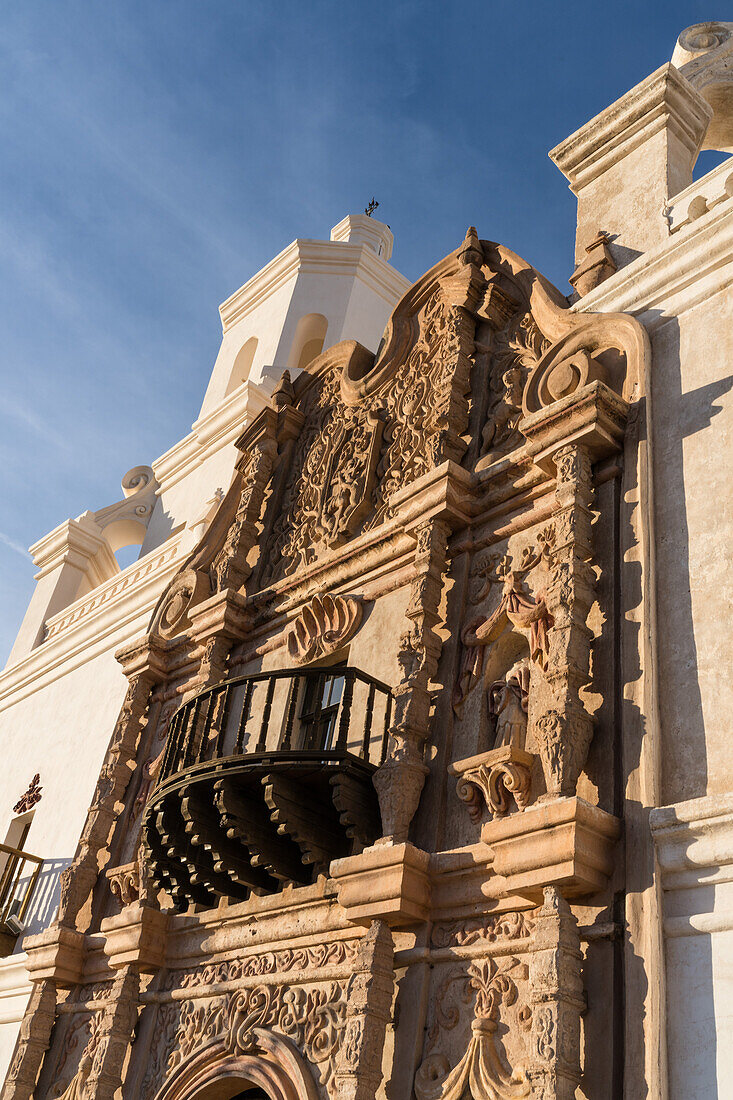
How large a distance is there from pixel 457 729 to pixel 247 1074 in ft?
9.81

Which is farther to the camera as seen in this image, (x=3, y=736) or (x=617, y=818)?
(x=3, y=736)

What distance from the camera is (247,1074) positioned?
755cm

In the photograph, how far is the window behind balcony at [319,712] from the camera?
9031mm

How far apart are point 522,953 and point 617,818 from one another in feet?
3.34

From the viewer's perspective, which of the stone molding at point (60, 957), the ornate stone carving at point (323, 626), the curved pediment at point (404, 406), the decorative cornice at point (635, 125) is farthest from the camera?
Result: the stone molding at point (60, 957)

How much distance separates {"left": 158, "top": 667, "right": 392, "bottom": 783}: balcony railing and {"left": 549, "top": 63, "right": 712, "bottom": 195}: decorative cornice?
588 cm

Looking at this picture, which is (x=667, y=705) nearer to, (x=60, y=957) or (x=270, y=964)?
(x=270, y=964)

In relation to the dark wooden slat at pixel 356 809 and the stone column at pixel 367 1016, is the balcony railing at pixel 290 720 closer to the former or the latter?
the dark wooden slat at pixel 356 809

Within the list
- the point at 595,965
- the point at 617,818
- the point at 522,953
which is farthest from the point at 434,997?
the point at 617,818

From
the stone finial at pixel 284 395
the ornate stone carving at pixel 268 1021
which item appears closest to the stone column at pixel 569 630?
the ornate stone carving at pixel 268 1021

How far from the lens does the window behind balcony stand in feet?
29.6

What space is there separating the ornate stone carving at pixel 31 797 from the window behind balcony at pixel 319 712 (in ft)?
21.0

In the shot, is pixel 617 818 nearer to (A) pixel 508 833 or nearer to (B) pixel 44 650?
(A) pixel 508 833

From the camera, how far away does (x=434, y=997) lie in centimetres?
658
